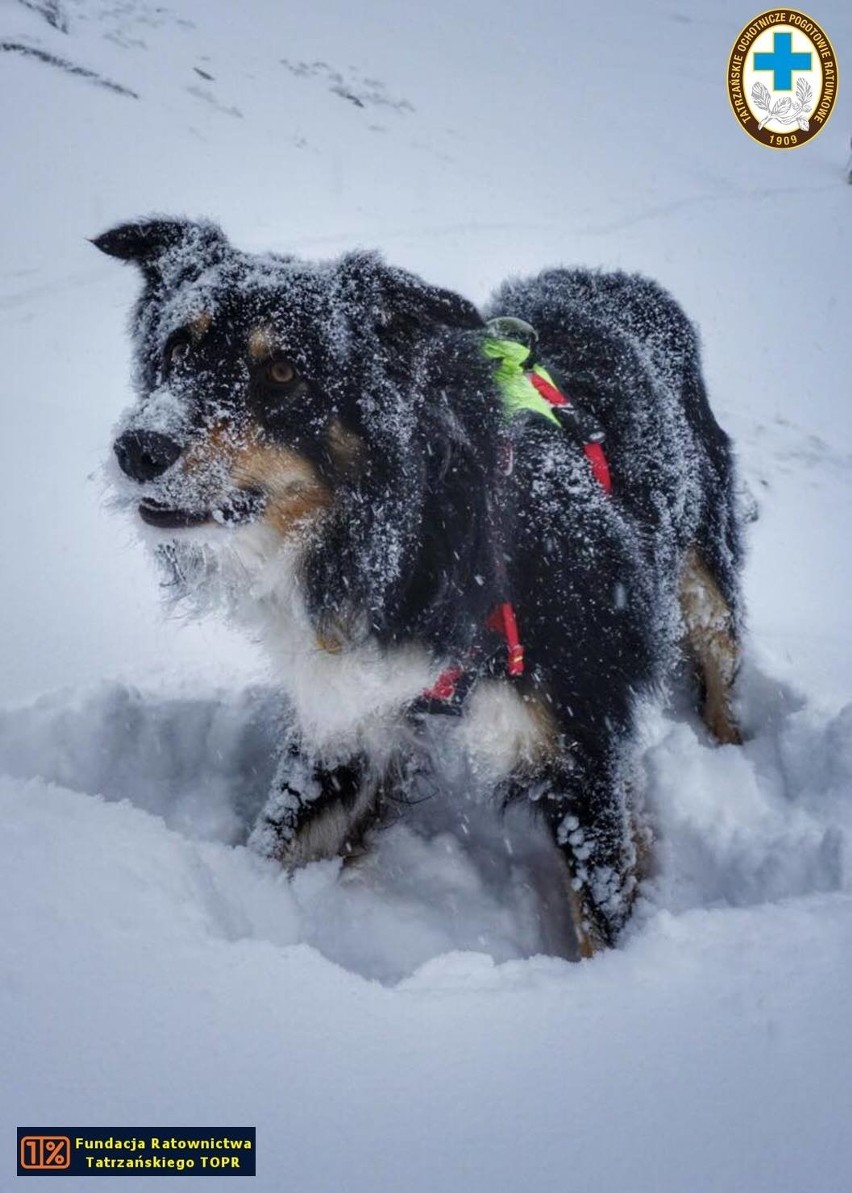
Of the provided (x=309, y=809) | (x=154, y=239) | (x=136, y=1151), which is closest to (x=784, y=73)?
(x=154, y=239)

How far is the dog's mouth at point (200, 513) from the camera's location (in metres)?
1.72

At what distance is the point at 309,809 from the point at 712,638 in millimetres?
1731

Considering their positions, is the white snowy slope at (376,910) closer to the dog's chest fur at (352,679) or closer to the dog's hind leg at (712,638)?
the dog's hind leg at (712,638)

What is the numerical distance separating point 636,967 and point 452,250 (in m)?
8.62

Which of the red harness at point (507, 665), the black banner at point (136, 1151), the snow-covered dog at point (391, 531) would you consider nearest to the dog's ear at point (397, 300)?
the snow-covered dog at point (391, 531)

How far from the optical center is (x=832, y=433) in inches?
248

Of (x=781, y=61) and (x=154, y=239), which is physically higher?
(x=781, y=61)

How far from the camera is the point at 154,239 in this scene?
218 centimetres

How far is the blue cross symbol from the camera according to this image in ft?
25.9

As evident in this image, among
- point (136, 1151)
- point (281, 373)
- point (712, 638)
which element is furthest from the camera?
point (712, 638)

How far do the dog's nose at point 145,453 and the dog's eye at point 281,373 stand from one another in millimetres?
276

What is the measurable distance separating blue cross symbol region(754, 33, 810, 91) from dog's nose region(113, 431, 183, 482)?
29.1 feet

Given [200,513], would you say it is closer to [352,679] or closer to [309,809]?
[352,679]

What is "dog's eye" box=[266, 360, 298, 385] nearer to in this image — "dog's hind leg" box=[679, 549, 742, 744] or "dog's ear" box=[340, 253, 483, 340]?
"dog's ear" box=[340, 253, 483, 340]
